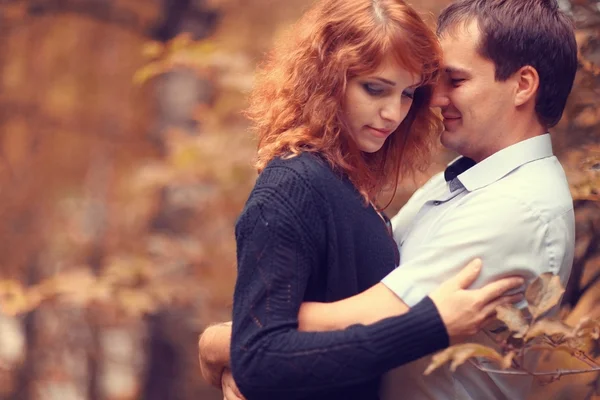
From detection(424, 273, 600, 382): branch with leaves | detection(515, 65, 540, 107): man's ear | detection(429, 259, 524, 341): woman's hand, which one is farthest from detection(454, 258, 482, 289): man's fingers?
detection(515, 65, 540, 107): man's ear

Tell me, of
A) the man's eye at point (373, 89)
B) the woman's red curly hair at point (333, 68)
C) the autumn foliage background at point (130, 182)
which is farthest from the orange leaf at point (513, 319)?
the autumn foliage background at point (130, 182)

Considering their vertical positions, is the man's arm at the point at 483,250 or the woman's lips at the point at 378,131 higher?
the woman's lips at the point at 378,131

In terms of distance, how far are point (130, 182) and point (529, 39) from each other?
15.7ft

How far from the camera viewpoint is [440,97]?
7.47 ft

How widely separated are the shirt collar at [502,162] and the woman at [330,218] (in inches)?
9.5

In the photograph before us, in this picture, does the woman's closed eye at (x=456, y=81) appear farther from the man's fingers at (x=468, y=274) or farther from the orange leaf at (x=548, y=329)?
the orange leaf at (x=548, y=329)

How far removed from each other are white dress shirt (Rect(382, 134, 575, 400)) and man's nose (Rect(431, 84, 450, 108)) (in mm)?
200

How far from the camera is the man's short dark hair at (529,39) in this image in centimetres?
220

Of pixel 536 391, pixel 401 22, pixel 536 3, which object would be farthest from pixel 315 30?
pixel 536 391

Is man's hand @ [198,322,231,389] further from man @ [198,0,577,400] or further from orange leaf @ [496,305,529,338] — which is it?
orange leaf @ [496,305,529,338]

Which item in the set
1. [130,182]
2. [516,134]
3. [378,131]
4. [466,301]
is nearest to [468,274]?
[466,301]

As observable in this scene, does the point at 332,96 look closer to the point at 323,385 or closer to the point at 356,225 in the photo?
the point at 356,225

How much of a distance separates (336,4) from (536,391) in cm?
139

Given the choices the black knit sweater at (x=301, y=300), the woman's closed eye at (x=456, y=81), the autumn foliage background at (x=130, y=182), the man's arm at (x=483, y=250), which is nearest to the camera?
the black knit sweater at (x=301, y=300)
